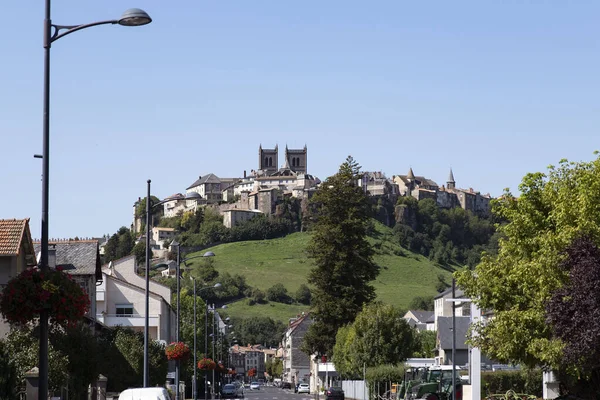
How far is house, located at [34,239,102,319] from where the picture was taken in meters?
51.1

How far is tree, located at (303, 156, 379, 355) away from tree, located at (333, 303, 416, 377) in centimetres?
311

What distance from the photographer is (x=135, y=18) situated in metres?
16.5

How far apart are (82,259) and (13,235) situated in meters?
16.9

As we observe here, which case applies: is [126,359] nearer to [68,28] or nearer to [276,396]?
[68,28]

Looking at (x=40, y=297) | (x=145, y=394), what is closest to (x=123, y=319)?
(x=145, y=394)

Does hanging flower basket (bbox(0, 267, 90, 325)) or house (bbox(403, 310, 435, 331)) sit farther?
house (bbox(403, 310, 435, 331))

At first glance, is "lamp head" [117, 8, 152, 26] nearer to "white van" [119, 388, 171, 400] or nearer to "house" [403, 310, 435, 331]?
"white van" [119, 388, 171, 400]

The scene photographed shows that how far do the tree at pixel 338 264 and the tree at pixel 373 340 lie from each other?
10.2ft

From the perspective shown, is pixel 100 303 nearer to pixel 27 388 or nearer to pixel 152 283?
pixel 152 283

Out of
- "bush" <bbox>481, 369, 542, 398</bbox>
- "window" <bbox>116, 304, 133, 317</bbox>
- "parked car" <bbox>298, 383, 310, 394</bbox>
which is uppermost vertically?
"window" <bbox>116, 304, 133, 317</bbox>

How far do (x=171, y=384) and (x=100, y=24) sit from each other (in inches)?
2352

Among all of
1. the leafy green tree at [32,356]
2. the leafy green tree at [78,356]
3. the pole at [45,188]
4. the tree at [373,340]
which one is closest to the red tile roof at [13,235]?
the leafy green tree at [78,356]

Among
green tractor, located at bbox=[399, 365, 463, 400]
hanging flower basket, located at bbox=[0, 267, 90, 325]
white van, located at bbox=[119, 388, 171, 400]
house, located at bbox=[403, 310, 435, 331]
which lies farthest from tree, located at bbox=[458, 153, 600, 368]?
house, located at bbox=[403, 310, 435, 331]

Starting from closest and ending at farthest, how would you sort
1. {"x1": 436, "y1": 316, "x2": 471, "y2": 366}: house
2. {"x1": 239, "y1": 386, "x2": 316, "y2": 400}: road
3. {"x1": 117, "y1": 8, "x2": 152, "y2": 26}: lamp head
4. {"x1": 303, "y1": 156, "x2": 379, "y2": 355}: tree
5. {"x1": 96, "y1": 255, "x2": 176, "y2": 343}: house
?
{"x1": 117, "y1": 8, "x2": 152, "y2": 26}: lamp head, {"x1": 96, "y1": 255, "x2": 176, "y2": 343}: house, {"x1": 436, "y1": 316, "x2": 471, "y2": 366}: house, {"x1": 303, "y1": 156, "x2": 379, "y2": 355}: tree, {"x1": 239, "y1": 386, "x2": 316, "y2": 400}: road
